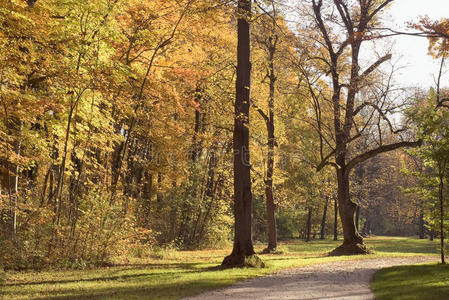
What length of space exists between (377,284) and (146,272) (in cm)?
577

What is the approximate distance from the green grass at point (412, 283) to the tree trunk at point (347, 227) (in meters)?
5.78

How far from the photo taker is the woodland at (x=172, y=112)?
11.2 m

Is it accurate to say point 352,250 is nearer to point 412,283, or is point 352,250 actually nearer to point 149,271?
point 412,283

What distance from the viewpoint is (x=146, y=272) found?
10.7 meters

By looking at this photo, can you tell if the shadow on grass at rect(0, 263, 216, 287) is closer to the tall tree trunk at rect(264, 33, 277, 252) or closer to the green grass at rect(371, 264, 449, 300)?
the green grass at rect(371, 264, 449, 300)

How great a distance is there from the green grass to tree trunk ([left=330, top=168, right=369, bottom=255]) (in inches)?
228

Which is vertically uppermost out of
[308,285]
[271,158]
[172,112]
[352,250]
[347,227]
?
[172,112]

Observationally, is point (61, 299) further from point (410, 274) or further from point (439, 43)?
point (439, 43)

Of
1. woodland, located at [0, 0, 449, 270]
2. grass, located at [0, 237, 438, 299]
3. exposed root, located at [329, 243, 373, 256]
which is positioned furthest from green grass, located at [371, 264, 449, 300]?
exposed root, located at [329, 243, 373, 256]

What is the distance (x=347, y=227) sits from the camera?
17469 millimetres

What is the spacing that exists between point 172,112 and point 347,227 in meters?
10.0

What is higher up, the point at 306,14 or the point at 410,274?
the point at 306,14

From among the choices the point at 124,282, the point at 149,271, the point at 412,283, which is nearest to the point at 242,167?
the point at 149,271

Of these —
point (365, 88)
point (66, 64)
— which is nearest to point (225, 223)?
point (365, 88)
